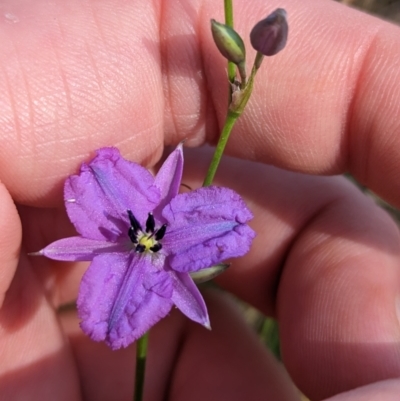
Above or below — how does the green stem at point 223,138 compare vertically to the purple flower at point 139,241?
above

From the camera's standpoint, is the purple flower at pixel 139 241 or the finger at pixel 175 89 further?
the finger at pixel 175 89

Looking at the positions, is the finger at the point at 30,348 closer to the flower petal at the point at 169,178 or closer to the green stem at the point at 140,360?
the green stem at the point at 140,360

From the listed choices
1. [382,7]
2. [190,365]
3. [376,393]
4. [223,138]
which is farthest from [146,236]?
[382,7]

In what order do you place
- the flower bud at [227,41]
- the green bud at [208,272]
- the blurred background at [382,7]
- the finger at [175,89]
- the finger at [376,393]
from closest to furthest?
1. the finger at [376,393]
2. the flower bud at [227,41]
3. the green bud at [208,272]
4. the finger at [175,89]
5. the blurred background at [382,7]

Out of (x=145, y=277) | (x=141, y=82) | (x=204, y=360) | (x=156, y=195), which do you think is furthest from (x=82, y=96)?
(x=204, y=360)

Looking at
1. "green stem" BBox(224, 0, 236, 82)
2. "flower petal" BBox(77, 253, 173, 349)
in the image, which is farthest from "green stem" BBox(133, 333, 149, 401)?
"green stem" BBox(224, 0, 236, 82)

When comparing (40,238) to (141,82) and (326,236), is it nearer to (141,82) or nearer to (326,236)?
(141,82)

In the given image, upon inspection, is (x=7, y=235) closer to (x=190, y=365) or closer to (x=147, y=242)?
(x=147, y=242)

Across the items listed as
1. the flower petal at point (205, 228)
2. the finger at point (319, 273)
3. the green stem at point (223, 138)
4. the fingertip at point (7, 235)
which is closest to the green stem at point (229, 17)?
the green stem at point (223, 138)
